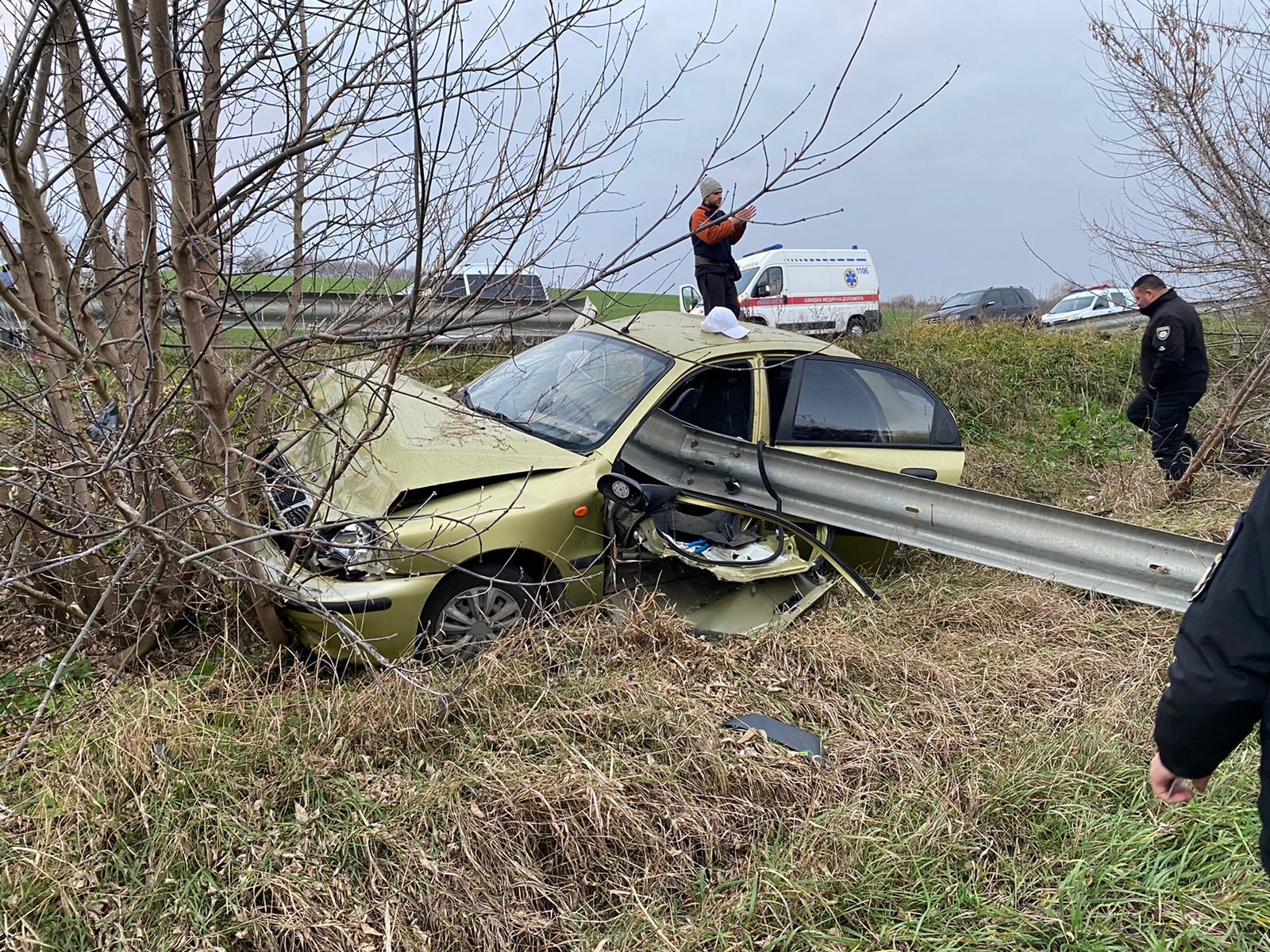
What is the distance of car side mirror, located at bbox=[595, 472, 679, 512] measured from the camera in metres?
3.62

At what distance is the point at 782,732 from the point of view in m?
3.15

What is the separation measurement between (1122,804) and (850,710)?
96cm

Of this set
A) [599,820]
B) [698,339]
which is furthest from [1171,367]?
[599,820]

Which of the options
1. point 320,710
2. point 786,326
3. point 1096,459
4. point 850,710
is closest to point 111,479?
point 320,710

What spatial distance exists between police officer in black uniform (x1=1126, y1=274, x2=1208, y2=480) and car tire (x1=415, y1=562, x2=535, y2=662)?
5.71 m

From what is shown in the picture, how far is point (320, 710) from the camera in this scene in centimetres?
289

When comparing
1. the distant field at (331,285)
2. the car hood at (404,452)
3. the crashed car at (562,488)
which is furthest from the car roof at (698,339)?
the distant field at (331,285)

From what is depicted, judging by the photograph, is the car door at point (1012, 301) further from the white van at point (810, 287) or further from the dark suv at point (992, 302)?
the white van at point (810, 287)

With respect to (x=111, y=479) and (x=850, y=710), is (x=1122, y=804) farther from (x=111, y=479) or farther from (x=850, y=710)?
(x=111, y=479)

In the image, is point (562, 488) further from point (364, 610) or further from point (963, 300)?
point (963, 300)

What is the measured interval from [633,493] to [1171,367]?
539cm

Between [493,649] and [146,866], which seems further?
[493,649]

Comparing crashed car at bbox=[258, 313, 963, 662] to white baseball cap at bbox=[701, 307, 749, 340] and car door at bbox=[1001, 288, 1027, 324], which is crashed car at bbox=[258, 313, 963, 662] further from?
car door at bbox=[1001, 288, 1027, 324]

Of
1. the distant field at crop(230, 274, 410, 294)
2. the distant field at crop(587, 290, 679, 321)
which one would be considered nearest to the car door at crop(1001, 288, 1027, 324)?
the distant field at crop(587, 290, 679, 321)
